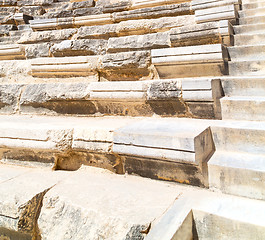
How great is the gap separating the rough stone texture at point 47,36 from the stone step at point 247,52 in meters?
2.03

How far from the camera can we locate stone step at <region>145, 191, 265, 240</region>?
92 cm

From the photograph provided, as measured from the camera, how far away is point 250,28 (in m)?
2.37

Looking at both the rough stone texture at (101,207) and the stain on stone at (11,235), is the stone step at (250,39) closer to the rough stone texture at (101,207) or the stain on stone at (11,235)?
the rough stone texture at (101,207)

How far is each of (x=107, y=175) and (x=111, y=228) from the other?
51 cm

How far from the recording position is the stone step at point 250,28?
7.59 ft

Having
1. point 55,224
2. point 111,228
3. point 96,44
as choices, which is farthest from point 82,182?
point 96,44

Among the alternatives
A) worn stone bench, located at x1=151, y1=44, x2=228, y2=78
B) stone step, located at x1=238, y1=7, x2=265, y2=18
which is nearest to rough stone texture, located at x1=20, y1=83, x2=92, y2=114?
worn stone bench, located at x1=151, y1=44, x2=228, y2=78

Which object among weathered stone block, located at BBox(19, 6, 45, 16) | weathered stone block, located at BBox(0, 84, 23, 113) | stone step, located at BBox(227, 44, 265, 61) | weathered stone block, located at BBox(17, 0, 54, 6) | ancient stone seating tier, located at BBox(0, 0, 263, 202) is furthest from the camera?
weathered stone block, located at BBox(17, 0, 54, 6)

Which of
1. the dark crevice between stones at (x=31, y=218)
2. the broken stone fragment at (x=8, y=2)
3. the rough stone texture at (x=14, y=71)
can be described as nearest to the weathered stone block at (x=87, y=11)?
the rough stone texture at (x=14, y=71)

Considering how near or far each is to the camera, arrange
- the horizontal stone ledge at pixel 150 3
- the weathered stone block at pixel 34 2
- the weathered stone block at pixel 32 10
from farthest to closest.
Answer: the weathered stone block at pixel 34 2, the weathered stone block at pixel 32 10, the horizontal stone ledge at pixel 150 3

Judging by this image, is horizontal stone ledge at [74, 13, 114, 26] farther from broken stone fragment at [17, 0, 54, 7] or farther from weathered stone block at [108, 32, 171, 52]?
broken stone fragment at [17, 0, 54, 7]

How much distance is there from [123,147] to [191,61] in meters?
1.01

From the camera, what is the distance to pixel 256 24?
7.70 feet

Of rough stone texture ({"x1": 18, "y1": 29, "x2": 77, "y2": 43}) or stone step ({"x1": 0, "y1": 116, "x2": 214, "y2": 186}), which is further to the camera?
rough stone texture ({"x1": 18, "y1": 29, "x2": 77, "y2": 43})
